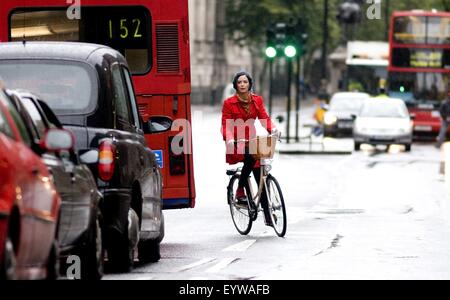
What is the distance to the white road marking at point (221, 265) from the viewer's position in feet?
42.4

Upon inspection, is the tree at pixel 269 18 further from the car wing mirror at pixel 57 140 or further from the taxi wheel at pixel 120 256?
the car wing mirror at pixel 57 140

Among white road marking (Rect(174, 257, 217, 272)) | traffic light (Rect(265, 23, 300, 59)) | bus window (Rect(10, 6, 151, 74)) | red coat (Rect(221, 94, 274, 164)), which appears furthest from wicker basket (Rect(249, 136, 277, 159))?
traffic light (Rect(265, 23, 300, 59))

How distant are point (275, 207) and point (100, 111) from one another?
4.66 m

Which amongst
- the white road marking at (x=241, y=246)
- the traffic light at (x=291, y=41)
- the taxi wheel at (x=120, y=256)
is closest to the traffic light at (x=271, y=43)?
the traffic light at (x=291, y=41)

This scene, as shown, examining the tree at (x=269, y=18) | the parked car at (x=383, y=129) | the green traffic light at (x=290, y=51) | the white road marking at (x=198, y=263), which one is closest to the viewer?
the white road marking at (x=198, y=263)

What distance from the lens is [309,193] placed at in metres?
26.3

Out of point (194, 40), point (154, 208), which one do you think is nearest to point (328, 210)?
point (154, 208)

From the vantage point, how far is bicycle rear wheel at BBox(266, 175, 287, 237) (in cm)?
1681

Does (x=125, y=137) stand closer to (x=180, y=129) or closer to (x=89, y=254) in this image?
(x=89, y=254)

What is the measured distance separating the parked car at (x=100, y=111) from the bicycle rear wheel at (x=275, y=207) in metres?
3.59

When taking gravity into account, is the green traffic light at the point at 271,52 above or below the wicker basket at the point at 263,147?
below

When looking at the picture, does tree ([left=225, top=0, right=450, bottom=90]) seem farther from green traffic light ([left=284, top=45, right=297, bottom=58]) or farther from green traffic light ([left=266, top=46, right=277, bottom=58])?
green traffic light ([left=284, top=45, right=297, bottom=58])
